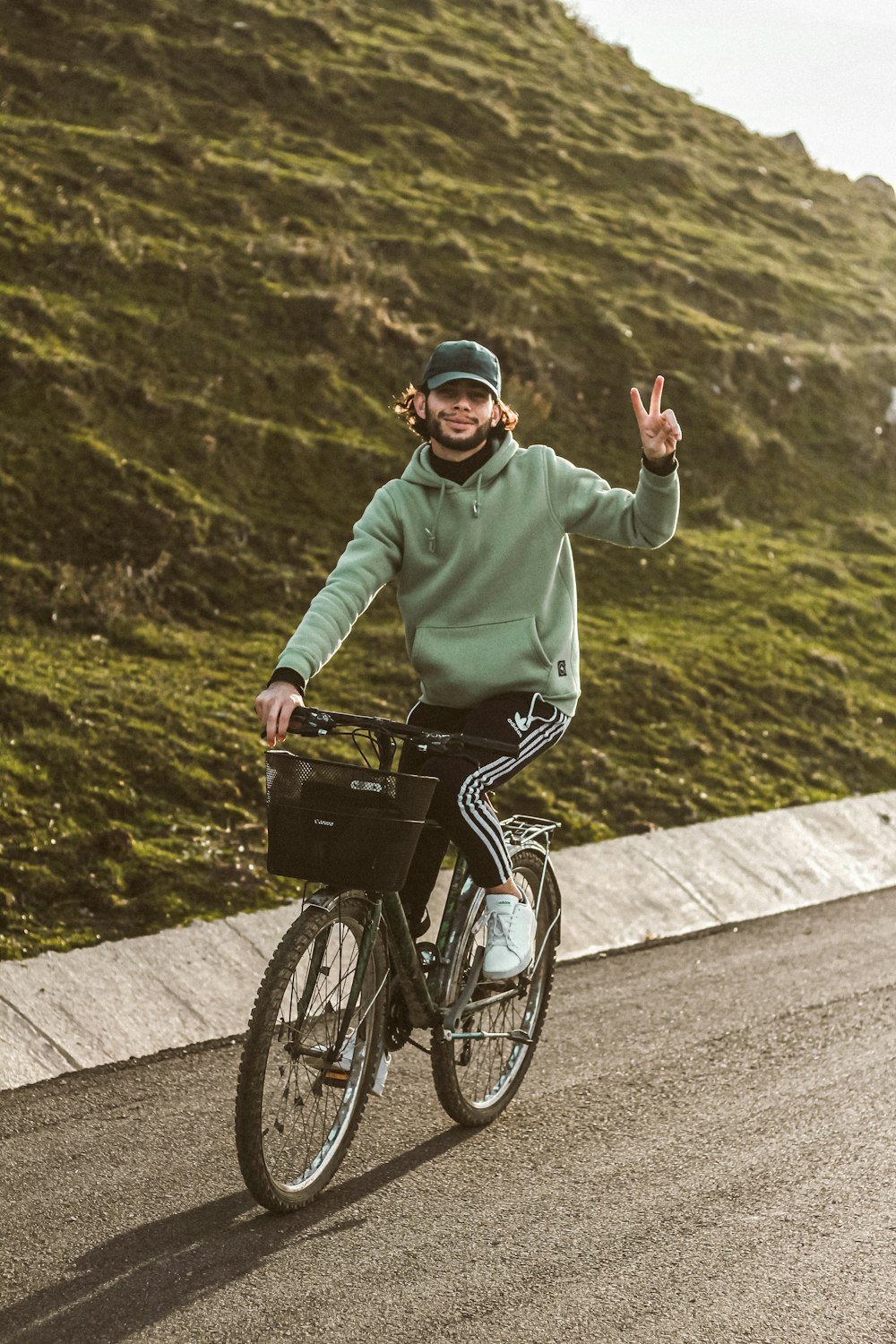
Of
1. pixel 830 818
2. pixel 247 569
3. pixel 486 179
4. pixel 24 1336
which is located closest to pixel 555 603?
pixel 24 1336

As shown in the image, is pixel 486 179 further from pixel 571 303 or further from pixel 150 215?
pixel 150 215

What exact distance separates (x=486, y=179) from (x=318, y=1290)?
22.0m

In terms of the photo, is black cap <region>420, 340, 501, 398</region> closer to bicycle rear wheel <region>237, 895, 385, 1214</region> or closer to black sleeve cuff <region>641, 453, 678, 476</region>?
black sleeve cuff <region>641, 453, 678, 476</region>

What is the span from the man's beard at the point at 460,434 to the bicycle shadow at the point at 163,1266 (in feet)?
7.74

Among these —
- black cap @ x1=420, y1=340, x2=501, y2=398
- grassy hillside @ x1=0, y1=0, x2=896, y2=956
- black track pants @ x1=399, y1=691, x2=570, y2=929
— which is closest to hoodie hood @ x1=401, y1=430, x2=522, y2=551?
black cap @ x1=420, y1=340, x2=501, y2=398

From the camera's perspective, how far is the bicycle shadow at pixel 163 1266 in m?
3.79

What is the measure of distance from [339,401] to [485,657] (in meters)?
11.0

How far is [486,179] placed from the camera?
941 inches

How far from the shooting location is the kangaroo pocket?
195 inches

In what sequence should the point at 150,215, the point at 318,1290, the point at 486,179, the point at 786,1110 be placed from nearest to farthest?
1. the point at 318,1290
2. the point at 786,1110
3. the point at 150,215
4. the point at 486,179

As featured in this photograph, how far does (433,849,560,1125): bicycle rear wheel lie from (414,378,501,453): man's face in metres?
1.54

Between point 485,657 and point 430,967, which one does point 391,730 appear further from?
point 430,967

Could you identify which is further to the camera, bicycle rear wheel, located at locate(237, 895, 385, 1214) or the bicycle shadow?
bicycle rear wheel, located at locate(237, 895, 385, 1214)

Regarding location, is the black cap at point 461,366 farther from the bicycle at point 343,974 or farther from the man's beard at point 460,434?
the bicycle at point 343,974
